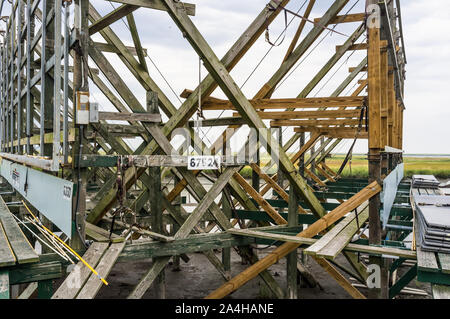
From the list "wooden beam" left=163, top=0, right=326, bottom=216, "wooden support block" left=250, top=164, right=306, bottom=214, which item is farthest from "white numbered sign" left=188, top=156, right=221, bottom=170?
"wooden support block" left=250, top=164, right=306, bottom=214

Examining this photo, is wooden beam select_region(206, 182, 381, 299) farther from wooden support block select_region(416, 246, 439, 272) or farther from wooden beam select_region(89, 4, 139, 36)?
wooden beam select_region(89, 4, 139, 36)

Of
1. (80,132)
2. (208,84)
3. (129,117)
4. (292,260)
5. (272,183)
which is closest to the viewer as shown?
(80,132)

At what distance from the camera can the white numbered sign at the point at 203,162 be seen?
18.1 feet

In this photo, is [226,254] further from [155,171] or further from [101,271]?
[101,271]

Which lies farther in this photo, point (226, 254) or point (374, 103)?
point (226, 254)

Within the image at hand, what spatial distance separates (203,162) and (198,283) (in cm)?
503

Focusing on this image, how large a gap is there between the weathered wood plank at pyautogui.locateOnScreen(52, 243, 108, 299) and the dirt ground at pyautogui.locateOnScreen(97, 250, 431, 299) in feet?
12.9

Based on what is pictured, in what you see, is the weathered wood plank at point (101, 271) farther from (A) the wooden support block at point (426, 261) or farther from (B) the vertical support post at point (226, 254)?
(B) the vertical support post at point (226, 254)

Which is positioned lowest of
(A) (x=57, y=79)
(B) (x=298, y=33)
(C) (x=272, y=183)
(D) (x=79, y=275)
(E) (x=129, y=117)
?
(D) (x=79, y=275)

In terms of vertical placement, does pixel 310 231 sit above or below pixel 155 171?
below

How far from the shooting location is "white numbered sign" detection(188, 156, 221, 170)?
5.53 metres

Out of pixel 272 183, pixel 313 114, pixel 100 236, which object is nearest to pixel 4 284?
pixel 100 236

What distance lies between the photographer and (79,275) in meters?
4.35
